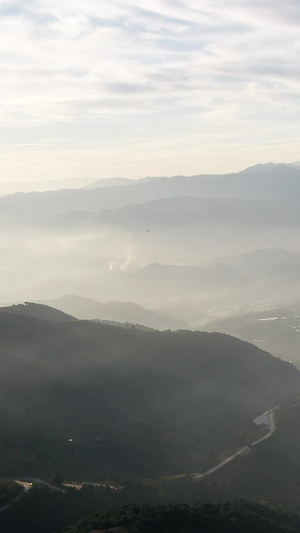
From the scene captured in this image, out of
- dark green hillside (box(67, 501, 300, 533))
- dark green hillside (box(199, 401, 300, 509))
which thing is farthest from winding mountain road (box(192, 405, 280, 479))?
dark green hillside (box(67, 501, 300, 533))

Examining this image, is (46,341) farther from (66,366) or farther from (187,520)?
(187,520)

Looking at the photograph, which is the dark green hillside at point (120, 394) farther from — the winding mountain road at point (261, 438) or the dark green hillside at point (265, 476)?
the dark green hillside at point (265, 476)

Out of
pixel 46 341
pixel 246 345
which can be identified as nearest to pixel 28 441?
pixel 46 341

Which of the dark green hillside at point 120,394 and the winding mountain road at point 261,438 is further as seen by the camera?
the dark green hillside at point 120,394

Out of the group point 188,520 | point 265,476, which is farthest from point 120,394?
point 188,520

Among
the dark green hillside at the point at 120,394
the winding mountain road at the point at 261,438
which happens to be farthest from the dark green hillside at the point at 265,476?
the dark green hillside at the point at 120,394

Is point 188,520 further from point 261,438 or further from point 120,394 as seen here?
point 120,394

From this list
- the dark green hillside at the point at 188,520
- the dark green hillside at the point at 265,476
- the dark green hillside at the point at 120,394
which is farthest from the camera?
the dark green hillside at the point at 120,394
